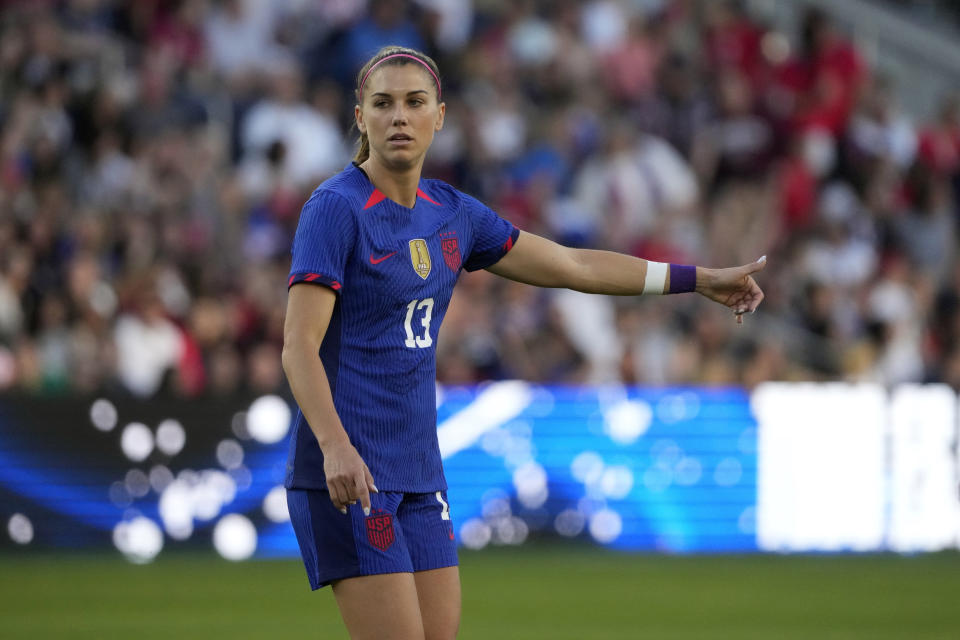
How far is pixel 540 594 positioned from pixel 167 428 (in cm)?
350

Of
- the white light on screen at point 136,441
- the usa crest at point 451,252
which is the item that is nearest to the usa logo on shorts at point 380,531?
the usa crest at point 451,252

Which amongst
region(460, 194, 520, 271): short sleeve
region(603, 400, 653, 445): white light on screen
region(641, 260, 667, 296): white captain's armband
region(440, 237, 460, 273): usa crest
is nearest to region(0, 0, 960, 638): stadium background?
region(603, 400, 653, 445): white light on screen

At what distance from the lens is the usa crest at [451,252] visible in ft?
15.9

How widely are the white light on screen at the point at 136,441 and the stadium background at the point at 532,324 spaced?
0.09 feet

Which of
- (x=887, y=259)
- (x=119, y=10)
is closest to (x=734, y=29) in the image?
(x=887, y=259)

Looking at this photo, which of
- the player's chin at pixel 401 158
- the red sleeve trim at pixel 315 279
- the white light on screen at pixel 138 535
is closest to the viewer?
the red sleeve trim at pixel 315 279

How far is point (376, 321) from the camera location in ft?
15.2

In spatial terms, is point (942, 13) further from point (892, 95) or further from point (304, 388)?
point (304, 388)

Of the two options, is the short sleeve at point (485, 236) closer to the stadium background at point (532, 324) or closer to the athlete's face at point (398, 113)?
the athlete's face at point (398, 113)

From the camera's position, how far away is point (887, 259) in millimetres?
15766

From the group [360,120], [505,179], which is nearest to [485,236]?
[360,120]

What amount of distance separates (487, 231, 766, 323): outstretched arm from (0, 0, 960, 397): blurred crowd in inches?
288

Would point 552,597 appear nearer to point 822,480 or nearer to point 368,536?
point 822,480

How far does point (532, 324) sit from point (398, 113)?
29.5 feet
